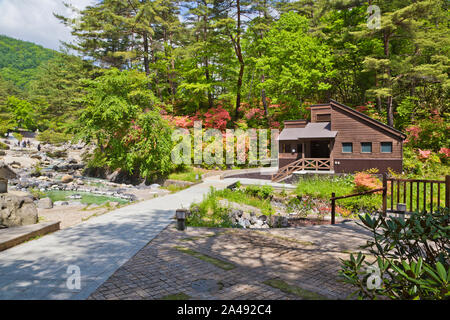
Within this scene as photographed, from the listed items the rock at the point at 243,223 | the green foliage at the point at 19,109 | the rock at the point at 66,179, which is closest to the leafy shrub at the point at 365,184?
the rock at the point at 243,223

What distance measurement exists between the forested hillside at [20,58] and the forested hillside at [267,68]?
234 ft

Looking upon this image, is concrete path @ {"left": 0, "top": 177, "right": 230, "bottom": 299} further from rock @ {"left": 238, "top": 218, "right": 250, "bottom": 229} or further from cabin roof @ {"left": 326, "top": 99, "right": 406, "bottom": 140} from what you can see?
cabin roof @ {"left": 326, "top": 99, "right": 406, "bottom": 140}

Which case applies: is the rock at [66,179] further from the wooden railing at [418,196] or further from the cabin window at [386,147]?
the cabin window at [386,147]

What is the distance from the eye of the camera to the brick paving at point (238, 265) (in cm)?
414

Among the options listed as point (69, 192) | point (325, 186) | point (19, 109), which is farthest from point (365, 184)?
point (19, 109)

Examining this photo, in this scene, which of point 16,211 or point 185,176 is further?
point 185,176

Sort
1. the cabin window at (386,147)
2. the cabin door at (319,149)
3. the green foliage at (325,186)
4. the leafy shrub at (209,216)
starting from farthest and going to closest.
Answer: the cabin door at (319,149)
the cabin window at (386,147)
the green foliage at (325,186)
the leafy shrub at (209,216)

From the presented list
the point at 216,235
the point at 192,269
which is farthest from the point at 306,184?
the point at 192,269

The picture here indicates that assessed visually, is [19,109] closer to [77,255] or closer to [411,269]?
[77,255]

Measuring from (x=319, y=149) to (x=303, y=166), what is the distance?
4.78 m

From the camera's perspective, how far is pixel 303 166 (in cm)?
2092
